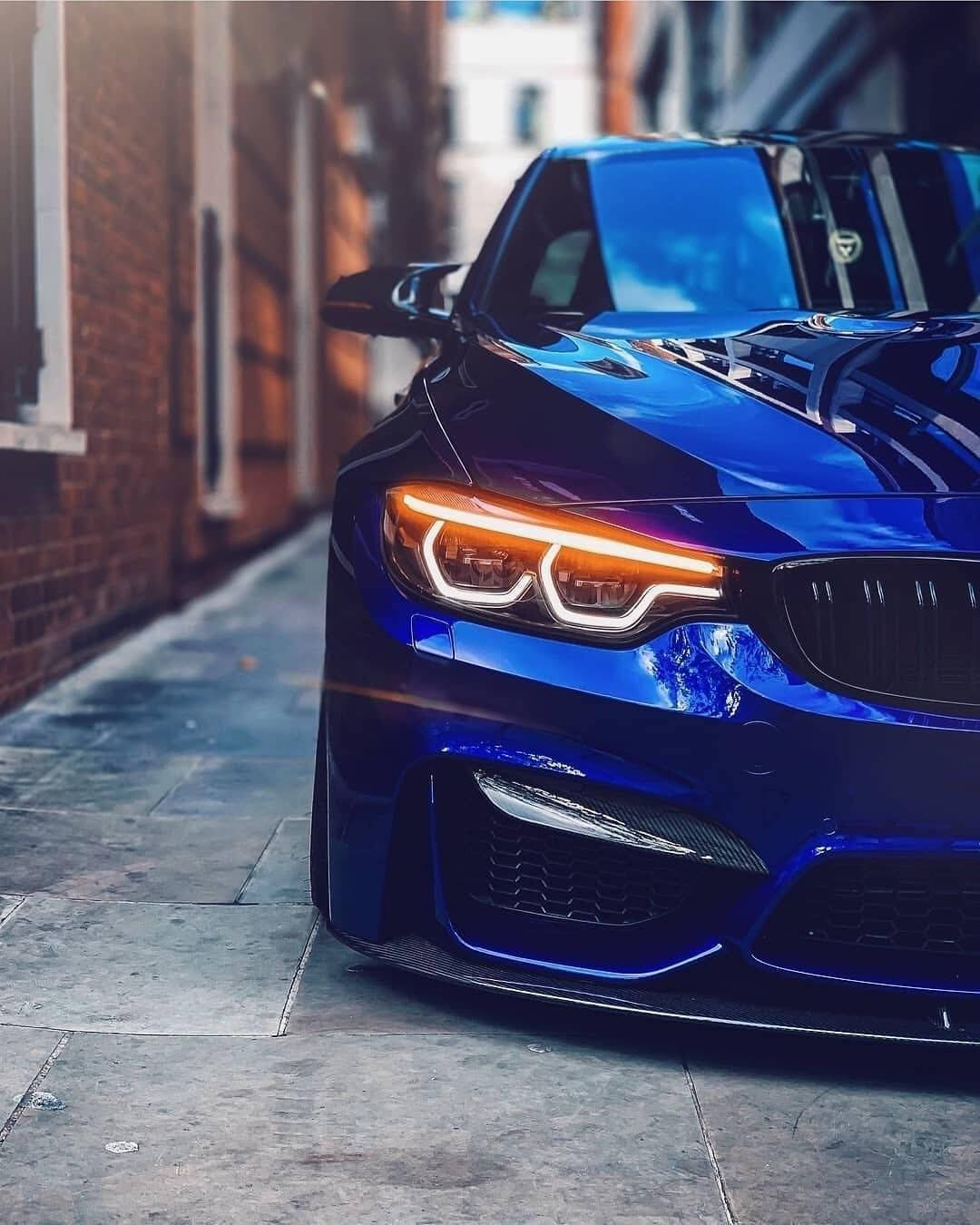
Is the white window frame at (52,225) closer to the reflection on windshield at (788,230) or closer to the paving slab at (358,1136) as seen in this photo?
the reflection on windshield at (788,230)

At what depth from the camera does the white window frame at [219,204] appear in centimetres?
860

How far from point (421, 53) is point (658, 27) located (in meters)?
4.96

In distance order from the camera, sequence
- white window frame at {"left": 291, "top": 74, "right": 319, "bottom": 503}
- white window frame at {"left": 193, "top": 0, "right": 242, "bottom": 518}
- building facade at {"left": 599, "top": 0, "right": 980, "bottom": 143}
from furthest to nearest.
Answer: white window frame at {"left": 291, "top": 74, "right": 319, "bottom": 503}
building facade at {"left": 599, "top": 0, "right": 980, "bottom": 143}
white window frame at {"left": 193, "top": 0, "right": 242, "bottom": 518}

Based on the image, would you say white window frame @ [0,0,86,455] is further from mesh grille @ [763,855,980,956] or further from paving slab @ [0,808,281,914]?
mesh grille @ [763,855,980,956]

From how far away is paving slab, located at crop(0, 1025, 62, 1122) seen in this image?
93.8 inches

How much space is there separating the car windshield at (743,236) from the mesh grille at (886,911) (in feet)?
4.83

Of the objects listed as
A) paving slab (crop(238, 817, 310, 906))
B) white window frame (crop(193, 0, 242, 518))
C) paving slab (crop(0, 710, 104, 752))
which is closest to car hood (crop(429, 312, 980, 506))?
paving slab (crop(238, 817, 310, 906))

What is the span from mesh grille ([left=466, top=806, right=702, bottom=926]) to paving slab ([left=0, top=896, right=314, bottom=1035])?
46cm

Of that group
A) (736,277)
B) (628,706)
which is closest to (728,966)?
(628,706)

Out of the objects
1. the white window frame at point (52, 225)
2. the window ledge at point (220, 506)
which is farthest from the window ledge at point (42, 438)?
the window ledge at point (220, 506)

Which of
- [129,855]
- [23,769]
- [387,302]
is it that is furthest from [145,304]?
[129,855]

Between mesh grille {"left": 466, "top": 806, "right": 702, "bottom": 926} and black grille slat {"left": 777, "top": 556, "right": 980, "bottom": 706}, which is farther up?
black grille slat {"left": 777, "top": 556, "right": 980, "bottom": 706}

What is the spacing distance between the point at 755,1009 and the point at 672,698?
485 millimetres

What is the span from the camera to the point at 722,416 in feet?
8.82
